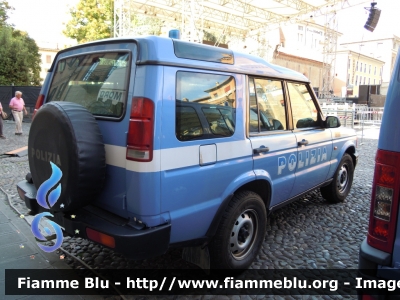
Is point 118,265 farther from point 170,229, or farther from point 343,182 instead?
point 343,182

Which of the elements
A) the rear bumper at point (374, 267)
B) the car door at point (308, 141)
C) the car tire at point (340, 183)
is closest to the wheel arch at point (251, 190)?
the car door at point (308, 141)

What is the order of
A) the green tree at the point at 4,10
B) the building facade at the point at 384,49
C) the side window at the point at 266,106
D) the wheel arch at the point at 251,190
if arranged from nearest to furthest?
the wheel arch at the point at 251,190
the side window at the point at 266,106
the green tree at the point at 4,10
the building facade at the point at 384,49

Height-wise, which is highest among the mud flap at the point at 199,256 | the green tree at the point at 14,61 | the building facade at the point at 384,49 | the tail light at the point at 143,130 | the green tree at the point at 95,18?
the building facade at the point at 384,49

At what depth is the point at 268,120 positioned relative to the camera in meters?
3.52

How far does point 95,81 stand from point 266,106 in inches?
70.6

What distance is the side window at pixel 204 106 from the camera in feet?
8.26

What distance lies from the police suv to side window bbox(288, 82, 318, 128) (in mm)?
626

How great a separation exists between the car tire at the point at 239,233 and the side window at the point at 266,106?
0.74 metres

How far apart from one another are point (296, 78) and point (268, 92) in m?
0.75

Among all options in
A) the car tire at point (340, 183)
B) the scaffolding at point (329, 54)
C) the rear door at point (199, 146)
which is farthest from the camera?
the scaffolding at point (329, 54)

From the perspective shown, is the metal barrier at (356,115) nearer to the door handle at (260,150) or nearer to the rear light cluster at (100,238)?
the door handle at (260,150)

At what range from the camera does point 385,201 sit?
1.96 m

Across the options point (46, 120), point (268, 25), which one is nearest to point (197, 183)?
point (46, 120)

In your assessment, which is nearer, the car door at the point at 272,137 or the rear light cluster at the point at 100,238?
the rear light cluster at the point at 100,238
